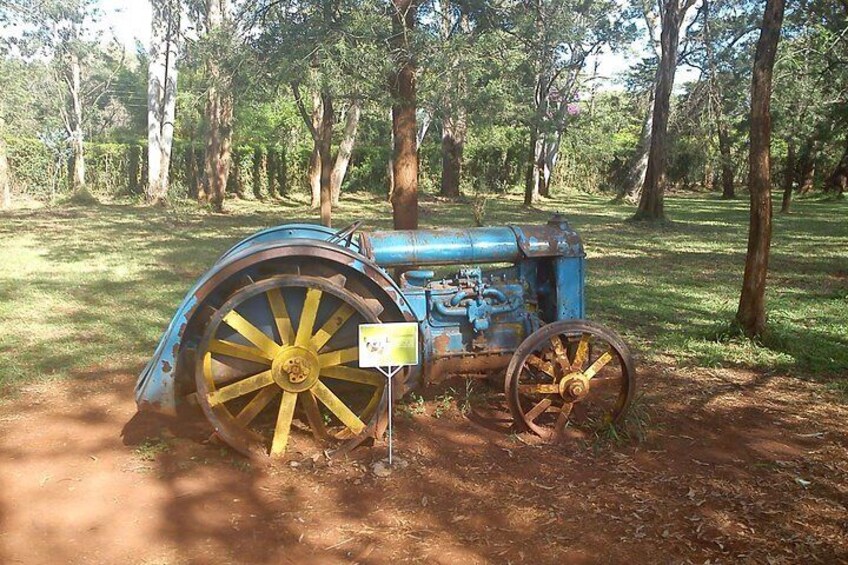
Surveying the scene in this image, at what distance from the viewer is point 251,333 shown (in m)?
3.97

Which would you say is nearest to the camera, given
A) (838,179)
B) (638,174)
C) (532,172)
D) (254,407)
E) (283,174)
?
(254,407)

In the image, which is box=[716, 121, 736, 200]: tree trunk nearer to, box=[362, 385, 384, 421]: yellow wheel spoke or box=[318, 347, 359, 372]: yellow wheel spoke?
box=[362, 385, 384, 421]: yellow wheel spoke

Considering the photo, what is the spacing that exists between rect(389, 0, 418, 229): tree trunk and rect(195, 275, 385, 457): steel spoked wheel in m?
5.78

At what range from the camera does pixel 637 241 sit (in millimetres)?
15406

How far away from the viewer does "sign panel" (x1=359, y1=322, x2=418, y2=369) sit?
3857 mm

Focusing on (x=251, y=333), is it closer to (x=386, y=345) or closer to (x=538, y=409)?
(x=386, y=345)

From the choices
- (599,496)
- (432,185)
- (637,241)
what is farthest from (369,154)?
(599,496)

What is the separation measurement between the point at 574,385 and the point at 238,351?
2.07 meters

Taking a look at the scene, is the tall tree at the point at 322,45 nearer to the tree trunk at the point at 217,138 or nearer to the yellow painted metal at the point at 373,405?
the yellow painted metal at the point at 373,405

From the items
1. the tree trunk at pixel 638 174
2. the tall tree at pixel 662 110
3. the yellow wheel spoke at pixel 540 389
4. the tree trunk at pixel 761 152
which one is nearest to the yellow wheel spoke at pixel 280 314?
the yellow wheel spoke at pixel 540 389

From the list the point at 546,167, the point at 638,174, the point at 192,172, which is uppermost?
the point at 546,167

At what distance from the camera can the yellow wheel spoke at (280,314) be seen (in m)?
4.02

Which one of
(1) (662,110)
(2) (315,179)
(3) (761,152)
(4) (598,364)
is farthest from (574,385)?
(2) (315,179)

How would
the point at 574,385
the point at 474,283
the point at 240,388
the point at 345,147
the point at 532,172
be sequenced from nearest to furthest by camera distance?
the point at 240,388 → the point at 574,385 → the point at 474,283 → the point at 345,147 → the point at 532,172
